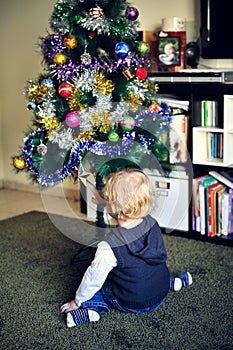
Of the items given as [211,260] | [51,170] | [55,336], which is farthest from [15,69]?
[55,336]

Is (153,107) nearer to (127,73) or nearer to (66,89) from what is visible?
(127,73)

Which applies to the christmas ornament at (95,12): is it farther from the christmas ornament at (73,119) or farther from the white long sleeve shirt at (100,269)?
the white long sleeve shirt at (100,269)

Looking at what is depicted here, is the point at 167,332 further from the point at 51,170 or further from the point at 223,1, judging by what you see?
the point at 223,1

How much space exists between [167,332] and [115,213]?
48 cm

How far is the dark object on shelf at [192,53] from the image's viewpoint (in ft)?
11.0

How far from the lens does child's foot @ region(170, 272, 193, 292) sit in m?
2.48

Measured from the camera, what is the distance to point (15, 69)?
4332mm

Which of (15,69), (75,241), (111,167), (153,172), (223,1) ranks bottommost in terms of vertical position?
(75,241)

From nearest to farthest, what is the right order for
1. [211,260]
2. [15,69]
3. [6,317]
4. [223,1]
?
[6,317] < [211,260] < [223,1] < [15,69]

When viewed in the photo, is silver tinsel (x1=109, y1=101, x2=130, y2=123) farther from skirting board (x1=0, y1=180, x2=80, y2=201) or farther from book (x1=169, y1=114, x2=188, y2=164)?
skirting board (x1=0, y1=180, x2=80, y2=201)

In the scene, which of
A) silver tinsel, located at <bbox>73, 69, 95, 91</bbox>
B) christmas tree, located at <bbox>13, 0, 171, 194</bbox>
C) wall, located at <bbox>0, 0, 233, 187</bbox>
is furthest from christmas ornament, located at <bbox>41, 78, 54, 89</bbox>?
wall, located at <bbox>0, 0, 233, 187</bbox>

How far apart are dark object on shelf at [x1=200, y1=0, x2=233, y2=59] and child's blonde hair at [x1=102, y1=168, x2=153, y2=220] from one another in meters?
1.29

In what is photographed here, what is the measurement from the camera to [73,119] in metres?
2.47

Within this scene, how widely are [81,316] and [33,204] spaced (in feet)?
6.41
